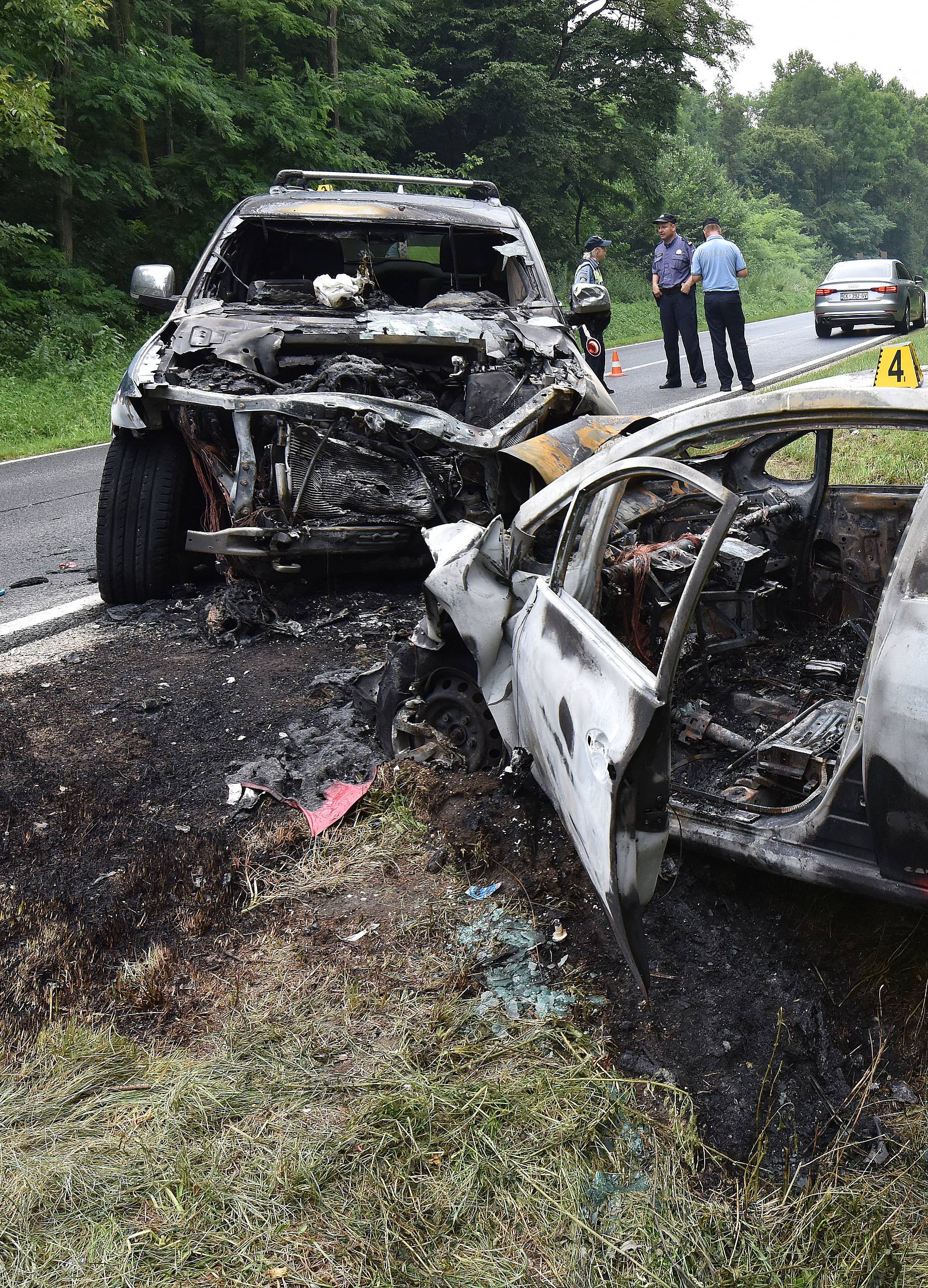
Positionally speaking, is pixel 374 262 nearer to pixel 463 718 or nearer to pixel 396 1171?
pixel 463 718

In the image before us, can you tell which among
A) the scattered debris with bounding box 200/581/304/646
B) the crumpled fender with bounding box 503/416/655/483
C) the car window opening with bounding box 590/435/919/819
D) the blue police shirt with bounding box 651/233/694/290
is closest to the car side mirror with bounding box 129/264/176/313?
the scattered debris with bounding box 200/581/304/646

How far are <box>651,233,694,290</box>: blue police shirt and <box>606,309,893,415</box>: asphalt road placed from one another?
1279 millimetres

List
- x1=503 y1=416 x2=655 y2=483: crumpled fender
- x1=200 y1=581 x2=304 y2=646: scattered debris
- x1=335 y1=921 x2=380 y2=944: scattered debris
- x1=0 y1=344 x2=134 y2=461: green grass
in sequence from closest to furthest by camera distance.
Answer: x1=335 y1=921 x2=380 y2=944: scattered debris < x1=503 y1=416 x2=655 y2=483: crumpled fender < x1=200 y1=581 x2=304 y2=646: scattered debris < x1=0 y1=344 x2=134 y2=461: green grass

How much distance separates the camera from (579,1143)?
2.22 meters

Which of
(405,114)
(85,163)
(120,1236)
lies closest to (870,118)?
(405,114)

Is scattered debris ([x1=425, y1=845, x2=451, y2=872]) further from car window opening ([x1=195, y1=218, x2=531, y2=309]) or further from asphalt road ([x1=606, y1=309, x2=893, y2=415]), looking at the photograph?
asphalt road ([x1=606, y1=309, x2=893, y2=415])

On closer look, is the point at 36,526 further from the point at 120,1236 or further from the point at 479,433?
the point at 120,1236

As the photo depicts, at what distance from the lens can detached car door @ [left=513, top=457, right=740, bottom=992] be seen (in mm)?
2264

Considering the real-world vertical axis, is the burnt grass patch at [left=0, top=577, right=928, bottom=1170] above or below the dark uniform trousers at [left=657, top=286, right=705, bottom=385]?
below

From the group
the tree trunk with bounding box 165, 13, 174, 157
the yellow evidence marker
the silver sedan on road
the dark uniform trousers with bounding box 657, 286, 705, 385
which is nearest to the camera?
the yellow evidence marker

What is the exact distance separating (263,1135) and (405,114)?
75.5 feet

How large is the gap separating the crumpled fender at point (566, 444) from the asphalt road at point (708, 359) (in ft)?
16.8

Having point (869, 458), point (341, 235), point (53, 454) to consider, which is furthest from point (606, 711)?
point (53, 454)

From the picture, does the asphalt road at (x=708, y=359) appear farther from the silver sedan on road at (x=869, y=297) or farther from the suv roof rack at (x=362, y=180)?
the suv roof rack at (x=362, y=180)
